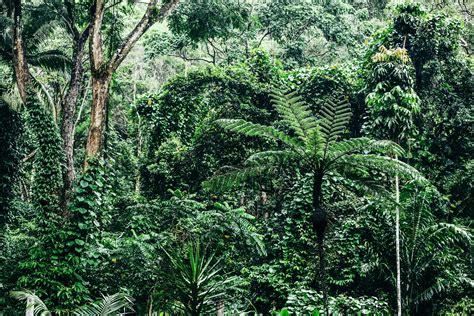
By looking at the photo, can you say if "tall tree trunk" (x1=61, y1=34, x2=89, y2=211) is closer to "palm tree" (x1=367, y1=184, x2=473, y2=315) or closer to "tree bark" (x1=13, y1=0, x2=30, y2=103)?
"tree bark" (x1=13, y1=0, x2=30, y2=103)

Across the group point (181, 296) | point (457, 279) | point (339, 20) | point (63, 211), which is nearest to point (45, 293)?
point (63, 211)

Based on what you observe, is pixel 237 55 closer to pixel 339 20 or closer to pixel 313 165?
pixel 339 20

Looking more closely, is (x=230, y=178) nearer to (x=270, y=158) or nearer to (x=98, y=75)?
(x=270, y=158)

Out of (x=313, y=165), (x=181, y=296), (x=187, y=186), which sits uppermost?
(x=313, y=165)

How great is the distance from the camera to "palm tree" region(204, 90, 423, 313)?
5.38 m

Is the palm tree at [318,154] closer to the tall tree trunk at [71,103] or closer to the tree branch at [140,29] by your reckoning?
the tree branch at [140,29]

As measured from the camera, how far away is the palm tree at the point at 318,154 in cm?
538

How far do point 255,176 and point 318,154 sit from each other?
4.20 ft

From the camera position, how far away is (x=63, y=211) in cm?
845

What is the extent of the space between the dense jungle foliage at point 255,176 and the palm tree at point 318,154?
0.9 inches

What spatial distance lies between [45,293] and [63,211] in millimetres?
1671

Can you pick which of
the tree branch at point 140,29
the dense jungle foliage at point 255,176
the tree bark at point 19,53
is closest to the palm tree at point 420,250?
the dense jungle foliage at point 255,176

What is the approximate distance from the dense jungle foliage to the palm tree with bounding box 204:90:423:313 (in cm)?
2

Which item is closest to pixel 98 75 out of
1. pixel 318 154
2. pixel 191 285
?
pixel 318 154
